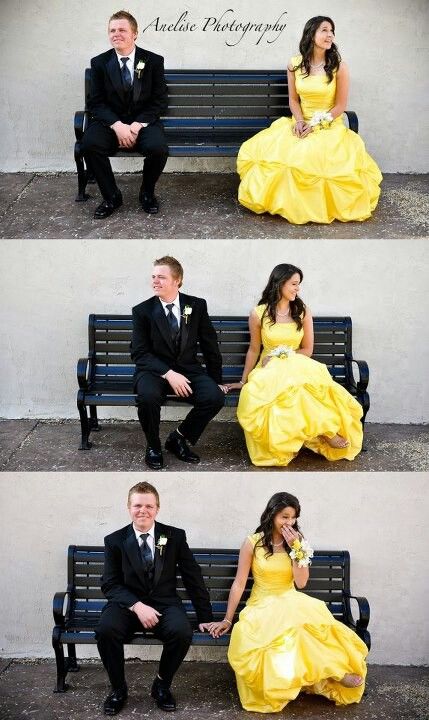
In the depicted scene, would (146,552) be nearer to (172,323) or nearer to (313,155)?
(172,323)

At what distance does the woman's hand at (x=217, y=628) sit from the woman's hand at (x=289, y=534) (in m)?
0.64

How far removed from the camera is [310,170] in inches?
361

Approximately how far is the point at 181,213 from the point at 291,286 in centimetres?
145

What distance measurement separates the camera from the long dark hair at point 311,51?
9.25m

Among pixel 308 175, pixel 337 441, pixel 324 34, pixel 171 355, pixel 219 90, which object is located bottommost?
pixel 337 441

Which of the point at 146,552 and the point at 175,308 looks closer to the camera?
the point at 146,552

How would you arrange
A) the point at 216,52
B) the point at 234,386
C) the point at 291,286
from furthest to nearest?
the point at 216,52 < the point at 234,386 < the point at 291,286

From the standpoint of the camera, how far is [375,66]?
10.3m

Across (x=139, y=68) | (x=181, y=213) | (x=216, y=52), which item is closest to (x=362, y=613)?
(x=181, y=213)

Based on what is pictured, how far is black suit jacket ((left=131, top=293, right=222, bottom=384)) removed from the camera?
333 inches

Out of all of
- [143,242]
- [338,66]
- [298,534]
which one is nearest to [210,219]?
[143,242]

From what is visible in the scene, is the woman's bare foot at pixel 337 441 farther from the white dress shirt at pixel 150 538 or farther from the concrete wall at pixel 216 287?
the white dress shirt at pixel 150 538

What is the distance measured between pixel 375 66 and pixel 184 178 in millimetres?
1571

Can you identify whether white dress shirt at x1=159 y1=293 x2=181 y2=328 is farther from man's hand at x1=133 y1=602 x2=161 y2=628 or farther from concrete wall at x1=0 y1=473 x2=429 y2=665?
man's hand at x1=133 y1=602 x2=161 y2=628
